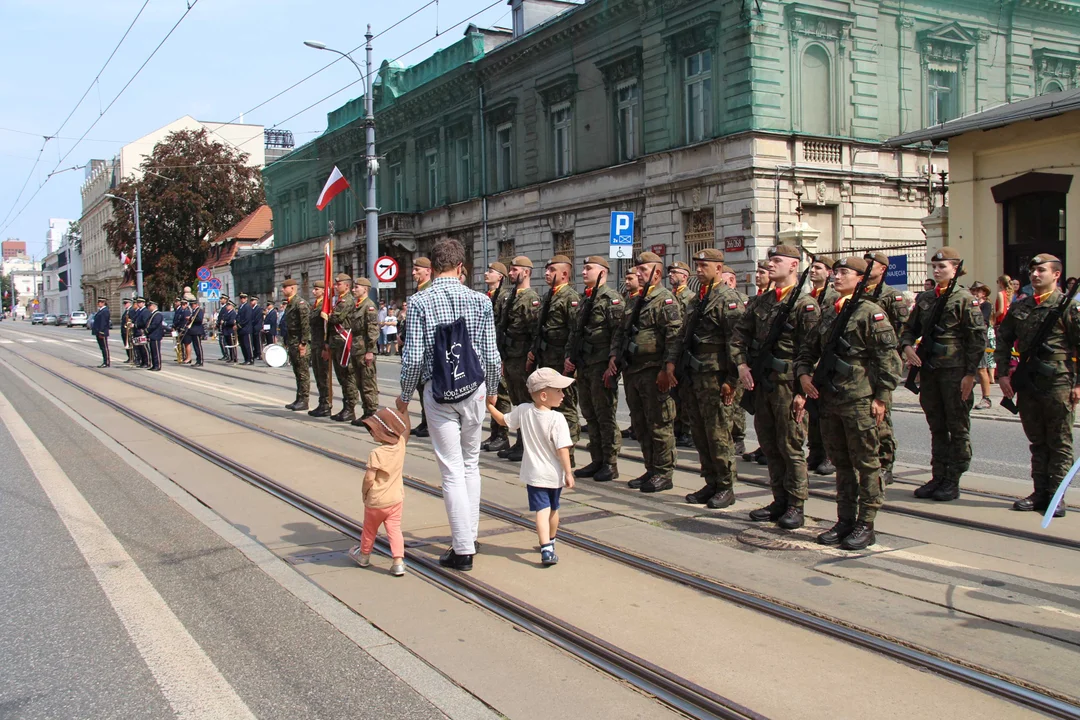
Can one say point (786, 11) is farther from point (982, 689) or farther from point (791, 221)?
point (982, 689)

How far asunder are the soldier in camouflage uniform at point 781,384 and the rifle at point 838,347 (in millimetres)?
239

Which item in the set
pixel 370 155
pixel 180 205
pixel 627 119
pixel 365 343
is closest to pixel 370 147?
pixel 370 155

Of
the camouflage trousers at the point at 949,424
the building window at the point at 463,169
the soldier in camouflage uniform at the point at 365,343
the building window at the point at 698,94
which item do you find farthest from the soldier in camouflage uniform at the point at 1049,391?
the building window at the point at 463,169

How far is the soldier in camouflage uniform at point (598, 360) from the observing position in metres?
8.46

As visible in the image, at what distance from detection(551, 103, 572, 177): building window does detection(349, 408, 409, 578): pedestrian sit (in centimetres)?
2563

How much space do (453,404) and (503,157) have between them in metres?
29.2

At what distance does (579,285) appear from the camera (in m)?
29.4

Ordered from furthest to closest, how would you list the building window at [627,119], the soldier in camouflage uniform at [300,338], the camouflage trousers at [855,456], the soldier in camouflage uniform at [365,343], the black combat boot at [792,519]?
1. the building window at [627,119]
2. the soldier in camouflage uniform at [300,338]
3. the soldier in camouflage uniform at [365,343]
4. the black combat boot at [792,519]
5. the camouflage trousers at [855,456]

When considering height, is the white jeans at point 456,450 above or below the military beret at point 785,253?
below

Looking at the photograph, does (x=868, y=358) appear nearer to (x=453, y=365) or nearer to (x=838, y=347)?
(x=838, y=347)

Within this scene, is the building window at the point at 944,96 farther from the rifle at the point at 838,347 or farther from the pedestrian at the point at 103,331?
the pedestrian at the point at 103,331

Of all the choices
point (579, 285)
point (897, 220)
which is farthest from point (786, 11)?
point (579, 285)

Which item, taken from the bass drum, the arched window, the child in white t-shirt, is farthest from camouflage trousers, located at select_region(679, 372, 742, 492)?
the arched window

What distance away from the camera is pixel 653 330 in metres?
7.86
